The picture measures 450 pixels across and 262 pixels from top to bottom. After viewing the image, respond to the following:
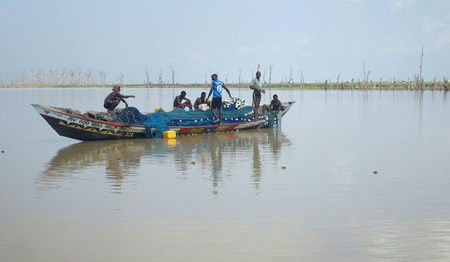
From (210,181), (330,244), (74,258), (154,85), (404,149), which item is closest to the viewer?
(74,258)

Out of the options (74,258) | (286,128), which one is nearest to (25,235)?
(74,258)

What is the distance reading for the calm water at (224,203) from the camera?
16.9 ft

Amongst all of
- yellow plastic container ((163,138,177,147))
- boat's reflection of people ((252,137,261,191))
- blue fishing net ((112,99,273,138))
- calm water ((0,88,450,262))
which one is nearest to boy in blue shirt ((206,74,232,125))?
blue fishing net ((112,99,273,138))

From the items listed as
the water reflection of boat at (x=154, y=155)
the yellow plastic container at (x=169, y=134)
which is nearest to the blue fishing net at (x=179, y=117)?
the yellow plastic container at (x=169, y=134)

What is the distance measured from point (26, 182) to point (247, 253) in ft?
15.5

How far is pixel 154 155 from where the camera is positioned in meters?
11.4

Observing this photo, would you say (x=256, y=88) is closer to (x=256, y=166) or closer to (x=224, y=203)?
(x=256, y=166)

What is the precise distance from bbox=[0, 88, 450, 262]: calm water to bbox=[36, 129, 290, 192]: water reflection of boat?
0.04 meters

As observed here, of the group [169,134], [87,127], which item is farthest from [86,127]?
[169,134]

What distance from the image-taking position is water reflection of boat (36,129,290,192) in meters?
9.09

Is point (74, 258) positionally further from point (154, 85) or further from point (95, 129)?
point (154, 85)

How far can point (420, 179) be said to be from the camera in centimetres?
866

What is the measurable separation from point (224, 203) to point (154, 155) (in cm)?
468

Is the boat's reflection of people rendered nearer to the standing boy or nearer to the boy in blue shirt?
the boy in blue shirt
